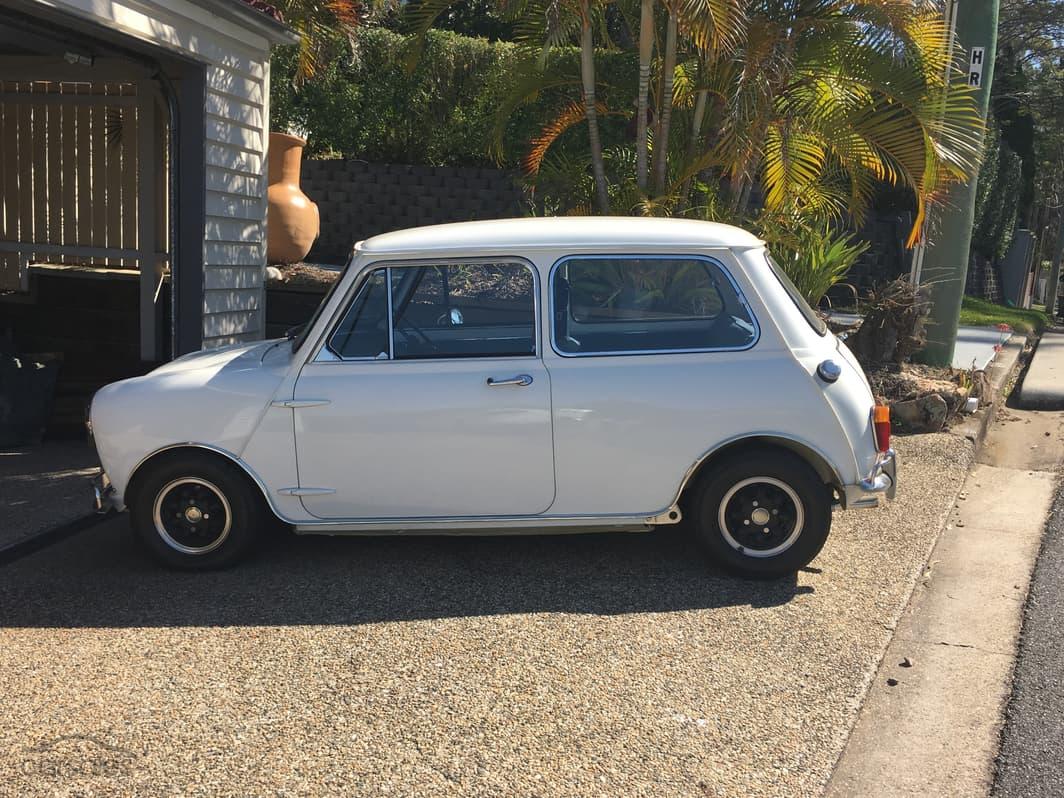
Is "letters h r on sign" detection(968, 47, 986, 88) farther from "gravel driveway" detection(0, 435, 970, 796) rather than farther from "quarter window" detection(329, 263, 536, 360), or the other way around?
"quarter window" detection(329, 263, 536, 360)

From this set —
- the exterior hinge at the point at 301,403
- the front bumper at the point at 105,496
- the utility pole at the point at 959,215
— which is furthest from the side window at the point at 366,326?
the utility pole at the point at 959,215

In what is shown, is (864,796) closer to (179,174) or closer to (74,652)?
(74,652)

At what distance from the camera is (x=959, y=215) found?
1022 cm

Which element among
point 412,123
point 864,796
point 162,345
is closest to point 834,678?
point 864,796

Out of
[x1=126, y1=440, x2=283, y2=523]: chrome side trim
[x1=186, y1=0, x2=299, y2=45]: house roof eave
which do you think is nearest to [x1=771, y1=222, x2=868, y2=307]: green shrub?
[x1=186, y1=0, x2=299, y2=45]: house roof eave

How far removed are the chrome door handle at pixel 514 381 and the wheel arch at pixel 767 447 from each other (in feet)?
2.86

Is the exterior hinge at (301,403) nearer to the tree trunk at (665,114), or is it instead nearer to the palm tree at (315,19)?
the tree trunk at (665,114)

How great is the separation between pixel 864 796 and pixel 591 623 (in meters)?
1.57

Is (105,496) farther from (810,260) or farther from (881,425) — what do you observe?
(810,260)

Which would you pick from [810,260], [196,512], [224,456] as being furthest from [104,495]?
[810,260]

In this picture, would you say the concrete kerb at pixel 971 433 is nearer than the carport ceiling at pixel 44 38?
Yes

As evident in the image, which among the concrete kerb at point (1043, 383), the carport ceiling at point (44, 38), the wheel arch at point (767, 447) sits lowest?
the concrete kerb at point (1043, 383)

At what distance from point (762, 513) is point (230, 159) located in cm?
516

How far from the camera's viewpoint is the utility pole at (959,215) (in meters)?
10.1
